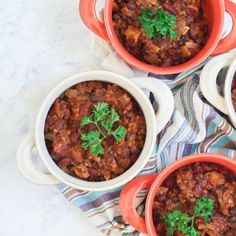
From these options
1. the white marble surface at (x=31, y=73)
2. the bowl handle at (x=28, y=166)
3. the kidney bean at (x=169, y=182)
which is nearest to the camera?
the bowl handle at (x=28, y=166)

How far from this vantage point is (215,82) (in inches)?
69.6

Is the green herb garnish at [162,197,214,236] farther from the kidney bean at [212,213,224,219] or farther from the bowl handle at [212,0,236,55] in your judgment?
the bowl handle at [212,0,236,55]

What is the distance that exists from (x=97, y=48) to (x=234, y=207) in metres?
0.68

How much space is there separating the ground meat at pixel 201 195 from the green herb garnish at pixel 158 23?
1.40 ft

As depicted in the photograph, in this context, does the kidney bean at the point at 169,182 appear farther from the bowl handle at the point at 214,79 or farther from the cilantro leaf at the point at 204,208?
the bowl handle at the point at 214,79

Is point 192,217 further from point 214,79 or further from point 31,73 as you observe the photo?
point 31,73

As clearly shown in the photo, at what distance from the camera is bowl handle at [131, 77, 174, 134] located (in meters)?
1.75

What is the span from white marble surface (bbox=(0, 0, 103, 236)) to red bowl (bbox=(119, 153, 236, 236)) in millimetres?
280

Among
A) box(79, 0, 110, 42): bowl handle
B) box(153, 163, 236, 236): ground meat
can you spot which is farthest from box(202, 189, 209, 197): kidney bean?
box(79, 0, 110, 42): bowl handle

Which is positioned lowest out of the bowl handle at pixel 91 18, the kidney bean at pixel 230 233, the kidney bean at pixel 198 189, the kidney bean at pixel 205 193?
the kidney bean at pixel 230 233

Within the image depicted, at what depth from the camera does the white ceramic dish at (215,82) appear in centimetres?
175

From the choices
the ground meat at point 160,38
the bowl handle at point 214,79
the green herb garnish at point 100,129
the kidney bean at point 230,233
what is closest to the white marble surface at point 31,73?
the ground meat at point 160,38

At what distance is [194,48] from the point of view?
1821mm

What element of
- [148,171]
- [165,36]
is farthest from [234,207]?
[165,36]
